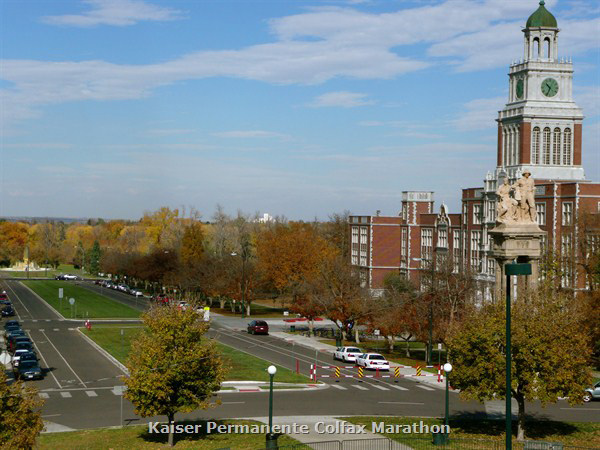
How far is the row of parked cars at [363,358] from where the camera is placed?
156 feet

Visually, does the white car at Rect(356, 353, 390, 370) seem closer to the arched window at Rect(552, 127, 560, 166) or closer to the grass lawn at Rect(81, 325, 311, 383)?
the grass lawn at Rect(81, 325, 311, 383)

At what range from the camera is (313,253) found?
85.9 m

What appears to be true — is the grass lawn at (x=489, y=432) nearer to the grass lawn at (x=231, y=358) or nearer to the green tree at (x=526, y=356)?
the green tree at (x=526, y=356)

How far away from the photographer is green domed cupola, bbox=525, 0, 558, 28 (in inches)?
2820

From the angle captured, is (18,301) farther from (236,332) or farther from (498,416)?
(498,416)

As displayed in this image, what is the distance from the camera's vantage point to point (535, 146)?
72.5 meters

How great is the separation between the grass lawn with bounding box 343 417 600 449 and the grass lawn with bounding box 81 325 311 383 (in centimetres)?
773

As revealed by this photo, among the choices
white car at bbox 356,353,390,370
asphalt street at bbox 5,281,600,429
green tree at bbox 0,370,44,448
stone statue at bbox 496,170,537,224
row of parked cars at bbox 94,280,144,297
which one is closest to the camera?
green tree at bbox 0,370,44,448

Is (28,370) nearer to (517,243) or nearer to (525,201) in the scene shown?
(517,243)

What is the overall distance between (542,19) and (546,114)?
8.08 meters

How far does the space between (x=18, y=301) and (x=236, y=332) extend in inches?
1487

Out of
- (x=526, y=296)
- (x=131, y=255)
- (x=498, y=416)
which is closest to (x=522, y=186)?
(x=526, y=296)

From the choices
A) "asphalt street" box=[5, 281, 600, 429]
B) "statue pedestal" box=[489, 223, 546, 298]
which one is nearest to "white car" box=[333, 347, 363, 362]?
"asphalt street" box=[5, 281, 600, 429]

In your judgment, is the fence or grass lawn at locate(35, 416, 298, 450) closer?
the fence
